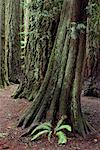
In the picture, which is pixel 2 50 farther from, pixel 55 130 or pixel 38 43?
pixel 55 130

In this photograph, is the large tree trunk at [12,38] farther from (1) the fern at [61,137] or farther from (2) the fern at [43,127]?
(1) the fern at [61,137]

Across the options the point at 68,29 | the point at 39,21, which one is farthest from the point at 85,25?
the point at 39,21

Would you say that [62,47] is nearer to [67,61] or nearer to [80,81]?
[67,61]

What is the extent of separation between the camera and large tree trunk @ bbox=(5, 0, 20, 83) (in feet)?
50.6

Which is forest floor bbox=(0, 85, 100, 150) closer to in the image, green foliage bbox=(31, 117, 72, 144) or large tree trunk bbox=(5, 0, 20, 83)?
green foliage bbox=(31, 117, 72, 144)

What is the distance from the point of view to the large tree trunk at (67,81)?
801 centimetres

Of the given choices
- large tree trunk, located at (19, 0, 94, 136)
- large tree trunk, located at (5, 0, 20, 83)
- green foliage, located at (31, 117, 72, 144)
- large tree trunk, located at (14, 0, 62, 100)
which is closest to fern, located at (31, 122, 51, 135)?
green foliage, located at (31, 117, 72, 144)

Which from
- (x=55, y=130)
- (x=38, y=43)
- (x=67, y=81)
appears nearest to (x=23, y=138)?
(x=55, y=130)

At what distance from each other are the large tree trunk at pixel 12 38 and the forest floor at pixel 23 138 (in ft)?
16.0

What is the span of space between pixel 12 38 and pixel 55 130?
8.70 meters

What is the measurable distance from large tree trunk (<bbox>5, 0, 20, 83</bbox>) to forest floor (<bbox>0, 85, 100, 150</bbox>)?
4868 millimetres

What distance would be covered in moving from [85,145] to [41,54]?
405 cm

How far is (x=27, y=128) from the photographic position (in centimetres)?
810

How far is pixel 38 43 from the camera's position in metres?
10.8
